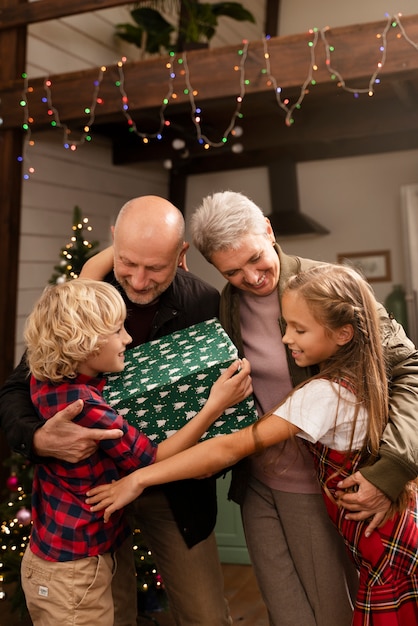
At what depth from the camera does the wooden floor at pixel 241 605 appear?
3.55 meters

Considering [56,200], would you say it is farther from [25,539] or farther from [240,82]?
[25,539]

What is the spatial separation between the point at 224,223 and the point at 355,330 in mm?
476

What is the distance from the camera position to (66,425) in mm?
1883

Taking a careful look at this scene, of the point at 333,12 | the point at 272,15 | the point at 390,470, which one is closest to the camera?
the point at 390,470

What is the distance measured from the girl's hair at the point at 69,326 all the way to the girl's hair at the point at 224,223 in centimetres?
32

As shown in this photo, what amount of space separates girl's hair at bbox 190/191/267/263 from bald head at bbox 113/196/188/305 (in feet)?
0.27

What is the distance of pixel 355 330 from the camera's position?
75.7 inches

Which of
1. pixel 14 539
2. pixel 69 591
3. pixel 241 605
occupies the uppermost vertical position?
pixel 69 591

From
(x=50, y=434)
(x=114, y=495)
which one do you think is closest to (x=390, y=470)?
(x=114, y=495)

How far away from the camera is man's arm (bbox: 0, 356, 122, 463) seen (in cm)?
188

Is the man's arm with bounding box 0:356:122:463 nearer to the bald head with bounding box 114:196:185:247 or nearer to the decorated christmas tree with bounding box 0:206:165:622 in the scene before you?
the bald head with bounding box 114:196:185:247

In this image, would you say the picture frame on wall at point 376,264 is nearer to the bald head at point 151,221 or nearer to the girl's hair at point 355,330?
the bald head at point 151,221

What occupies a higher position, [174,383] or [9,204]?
[9,204]

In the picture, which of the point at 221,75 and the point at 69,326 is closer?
the point at 69,326
